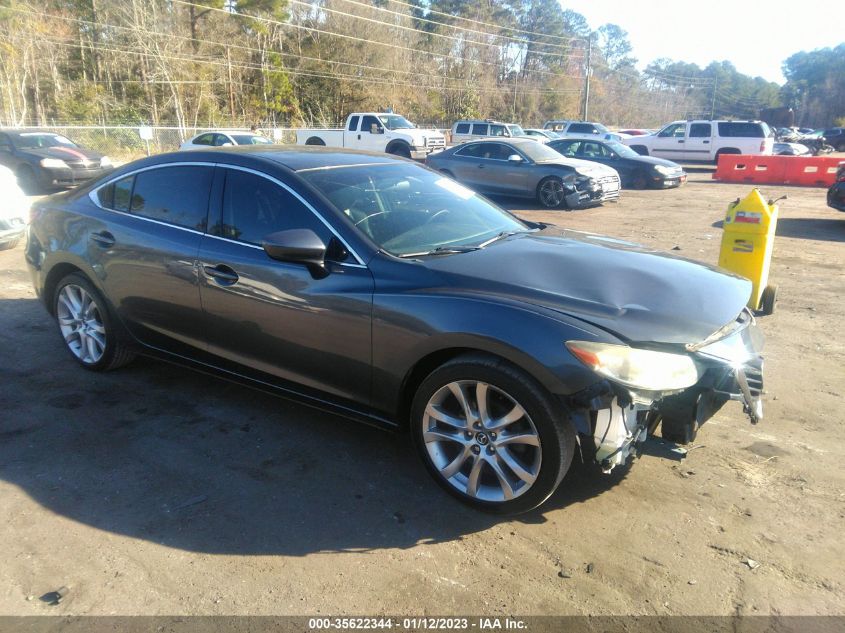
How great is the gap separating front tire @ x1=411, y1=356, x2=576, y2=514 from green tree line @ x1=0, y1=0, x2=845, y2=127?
35071 mm

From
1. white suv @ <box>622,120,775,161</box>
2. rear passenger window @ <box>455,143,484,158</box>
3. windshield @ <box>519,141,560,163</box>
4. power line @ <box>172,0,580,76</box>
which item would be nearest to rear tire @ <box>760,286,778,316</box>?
windshield @ <box>519,141,560,163</box>

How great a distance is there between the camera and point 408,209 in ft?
13.2

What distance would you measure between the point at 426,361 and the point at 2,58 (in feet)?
116

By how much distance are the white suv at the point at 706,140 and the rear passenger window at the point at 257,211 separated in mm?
24572

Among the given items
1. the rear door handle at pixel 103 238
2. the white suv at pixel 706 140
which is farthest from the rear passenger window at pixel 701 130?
the rear door handle at pixel 103 238

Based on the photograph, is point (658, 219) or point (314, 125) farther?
point (314, 125)

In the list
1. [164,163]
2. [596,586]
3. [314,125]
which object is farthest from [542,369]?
[314,125]

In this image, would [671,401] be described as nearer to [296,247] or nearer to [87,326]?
[296,247]

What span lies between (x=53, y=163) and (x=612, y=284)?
16199 mm

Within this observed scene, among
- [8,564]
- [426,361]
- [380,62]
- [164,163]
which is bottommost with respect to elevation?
[8,564]

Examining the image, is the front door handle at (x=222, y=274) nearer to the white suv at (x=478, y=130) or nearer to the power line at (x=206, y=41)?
the white suv at (x=478, y=130)

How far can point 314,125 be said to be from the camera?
148ft

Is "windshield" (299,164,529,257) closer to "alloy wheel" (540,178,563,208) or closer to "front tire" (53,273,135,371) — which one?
"front tire" (53,273,135,371)

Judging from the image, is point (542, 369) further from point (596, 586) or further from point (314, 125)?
point (314, 125)
